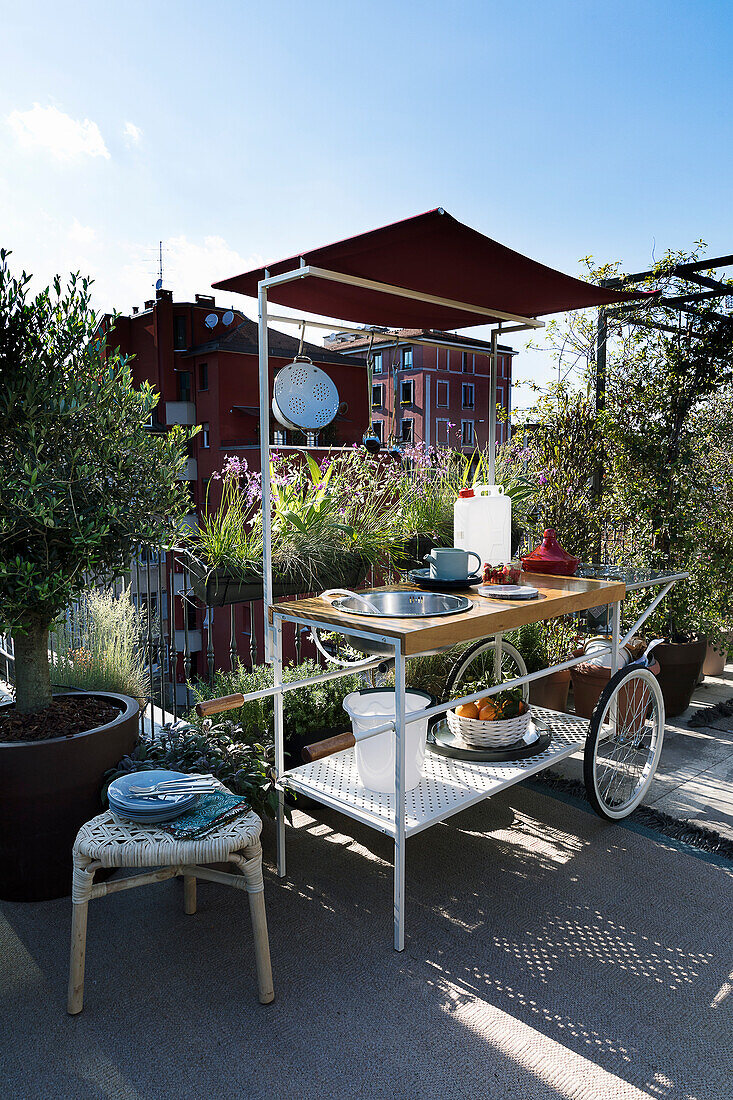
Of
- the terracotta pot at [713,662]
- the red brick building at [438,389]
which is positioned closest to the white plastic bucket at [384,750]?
the terracotta pot at [713,662]

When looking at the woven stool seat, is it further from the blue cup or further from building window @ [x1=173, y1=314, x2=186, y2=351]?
building window @ [x1=173, y1=314, x2=186, y2=351]

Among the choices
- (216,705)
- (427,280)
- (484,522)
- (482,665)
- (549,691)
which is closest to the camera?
(216,705)

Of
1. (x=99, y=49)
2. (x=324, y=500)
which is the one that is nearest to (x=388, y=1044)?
(x=324, y=500)

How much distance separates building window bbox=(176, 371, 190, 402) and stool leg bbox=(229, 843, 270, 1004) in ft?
76.3

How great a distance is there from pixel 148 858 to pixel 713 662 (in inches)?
160

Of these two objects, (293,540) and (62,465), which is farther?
(293,540)

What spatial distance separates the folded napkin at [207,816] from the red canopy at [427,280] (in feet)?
4.79

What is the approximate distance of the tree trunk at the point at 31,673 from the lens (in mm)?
2312

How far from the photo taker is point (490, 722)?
253 centimetres

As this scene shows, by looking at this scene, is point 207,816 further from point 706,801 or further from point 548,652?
point 548,652

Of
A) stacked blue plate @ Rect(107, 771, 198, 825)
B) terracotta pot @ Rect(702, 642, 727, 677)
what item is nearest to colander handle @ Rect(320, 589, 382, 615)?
stacked blue plate @ Rect(107, 771, 198, 825)

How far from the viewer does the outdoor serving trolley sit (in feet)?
6.51

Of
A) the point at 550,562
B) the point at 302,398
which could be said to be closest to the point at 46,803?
the point at 302,398

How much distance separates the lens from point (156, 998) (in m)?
1.73
